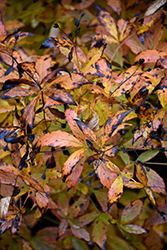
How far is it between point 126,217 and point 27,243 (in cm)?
48

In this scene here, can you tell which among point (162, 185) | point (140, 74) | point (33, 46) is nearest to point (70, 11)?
point (33, 46)

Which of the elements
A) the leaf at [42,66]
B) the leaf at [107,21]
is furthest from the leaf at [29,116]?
the leaf at [107,21]

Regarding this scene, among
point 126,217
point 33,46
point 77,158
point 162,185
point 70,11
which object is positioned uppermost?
point 70,11

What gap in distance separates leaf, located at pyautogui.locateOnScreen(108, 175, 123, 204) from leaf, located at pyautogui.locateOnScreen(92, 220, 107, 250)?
0.30 metres

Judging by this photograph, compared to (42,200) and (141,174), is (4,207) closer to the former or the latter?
(42,200)

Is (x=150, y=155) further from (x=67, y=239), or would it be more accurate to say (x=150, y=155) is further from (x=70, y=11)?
(x=70, y=11)

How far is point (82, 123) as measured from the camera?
53cm

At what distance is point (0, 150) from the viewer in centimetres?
67

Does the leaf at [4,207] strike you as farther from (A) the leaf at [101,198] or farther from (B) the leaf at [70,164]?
(A) the leaf at [101,198]

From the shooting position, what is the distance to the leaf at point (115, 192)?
528mm

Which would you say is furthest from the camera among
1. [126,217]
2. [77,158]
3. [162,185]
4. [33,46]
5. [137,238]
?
[33,46]

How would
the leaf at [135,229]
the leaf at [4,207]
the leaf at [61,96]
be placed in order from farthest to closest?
1. the leaf at [135,229]
2. the leaf at [4,207]
3. the leaf at [61,96]

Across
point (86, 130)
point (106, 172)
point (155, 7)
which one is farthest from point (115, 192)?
point (155, 7)

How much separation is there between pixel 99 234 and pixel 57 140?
1.45 feet
